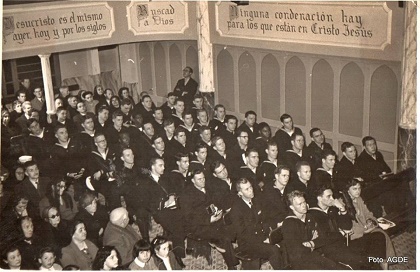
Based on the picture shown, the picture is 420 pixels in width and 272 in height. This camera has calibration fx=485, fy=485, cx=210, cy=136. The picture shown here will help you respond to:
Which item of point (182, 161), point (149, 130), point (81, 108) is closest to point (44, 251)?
point (182, 161)

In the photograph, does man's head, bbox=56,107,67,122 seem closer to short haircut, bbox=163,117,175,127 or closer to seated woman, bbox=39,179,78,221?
short haircut, bbox=163,117,175,127

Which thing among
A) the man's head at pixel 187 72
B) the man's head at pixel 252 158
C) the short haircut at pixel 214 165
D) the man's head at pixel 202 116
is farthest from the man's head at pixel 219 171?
the man's head at pixel 187 72

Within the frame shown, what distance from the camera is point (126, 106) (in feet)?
12.3

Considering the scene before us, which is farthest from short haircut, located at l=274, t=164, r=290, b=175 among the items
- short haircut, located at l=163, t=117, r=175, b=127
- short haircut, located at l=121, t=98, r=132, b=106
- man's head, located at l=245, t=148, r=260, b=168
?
short haircut, located at l=121, t=98, r=132, b=106

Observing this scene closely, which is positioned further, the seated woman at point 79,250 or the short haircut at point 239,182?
the short haircut at point 239,182

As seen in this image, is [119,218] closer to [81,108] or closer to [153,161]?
[153,161]

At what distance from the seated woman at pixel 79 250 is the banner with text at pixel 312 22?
1.80m

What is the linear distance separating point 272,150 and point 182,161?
1.75ft

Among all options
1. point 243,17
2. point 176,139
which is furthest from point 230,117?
point 243,17

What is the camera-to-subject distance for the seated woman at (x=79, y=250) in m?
2.29

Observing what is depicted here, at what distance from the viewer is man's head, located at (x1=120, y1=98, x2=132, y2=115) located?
3721 millimetres

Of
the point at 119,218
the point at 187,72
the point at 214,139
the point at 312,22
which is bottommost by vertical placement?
the point at 119,218

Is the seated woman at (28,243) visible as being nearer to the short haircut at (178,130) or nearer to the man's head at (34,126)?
the man's head at (34,126)

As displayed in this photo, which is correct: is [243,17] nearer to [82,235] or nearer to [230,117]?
[230,117]
